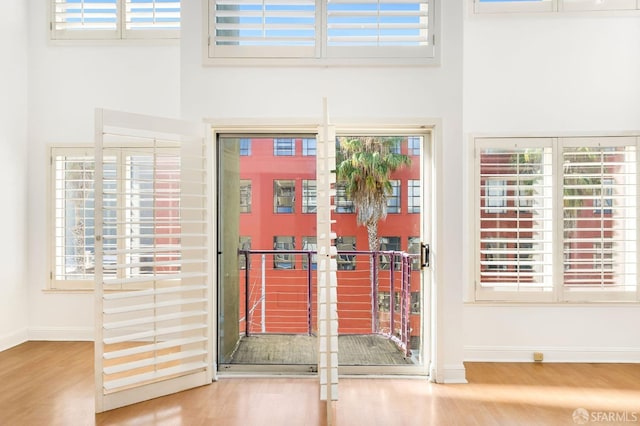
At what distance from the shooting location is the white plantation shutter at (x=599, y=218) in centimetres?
449

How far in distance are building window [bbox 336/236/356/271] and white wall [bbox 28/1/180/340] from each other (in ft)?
7.98

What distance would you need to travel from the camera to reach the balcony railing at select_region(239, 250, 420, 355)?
13.4 ft

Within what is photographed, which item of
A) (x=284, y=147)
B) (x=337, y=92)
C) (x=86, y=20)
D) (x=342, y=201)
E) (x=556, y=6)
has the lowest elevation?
(x=342, y=201)

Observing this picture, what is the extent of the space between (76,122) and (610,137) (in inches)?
218

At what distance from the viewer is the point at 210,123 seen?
3.95 metres

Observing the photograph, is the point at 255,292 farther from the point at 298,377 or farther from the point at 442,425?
the point at 442,425

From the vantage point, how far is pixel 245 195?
4062 mm

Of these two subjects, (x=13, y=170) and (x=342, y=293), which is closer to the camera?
(x=342, y=293)

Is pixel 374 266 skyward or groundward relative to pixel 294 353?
skyward

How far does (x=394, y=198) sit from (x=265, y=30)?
181 cm

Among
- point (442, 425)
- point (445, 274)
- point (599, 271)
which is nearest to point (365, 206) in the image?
point (445, 274)

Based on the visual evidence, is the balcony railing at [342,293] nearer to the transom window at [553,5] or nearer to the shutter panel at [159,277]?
the shutter panel at [159,277]

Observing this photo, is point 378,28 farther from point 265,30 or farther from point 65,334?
point 65,334

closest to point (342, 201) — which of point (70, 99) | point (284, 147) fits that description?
point (284, 147)
